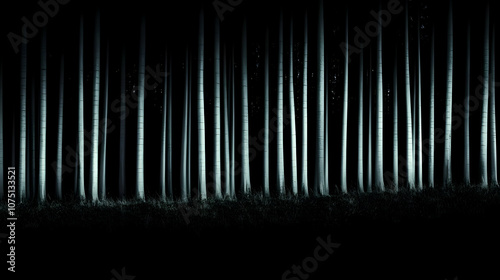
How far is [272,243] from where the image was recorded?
3.78m

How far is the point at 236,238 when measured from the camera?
400 cm

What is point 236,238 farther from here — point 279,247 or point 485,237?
point 485,237

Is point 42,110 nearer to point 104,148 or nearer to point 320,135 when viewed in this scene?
point 104,148

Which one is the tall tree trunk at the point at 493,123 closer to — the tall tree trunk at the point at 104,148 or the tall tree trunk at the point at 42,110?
the tall tree trunk at the point at 104,148

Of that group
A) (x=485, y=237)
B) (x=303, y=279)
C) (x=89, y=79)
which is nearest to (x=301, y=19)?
(x=89, y=79)

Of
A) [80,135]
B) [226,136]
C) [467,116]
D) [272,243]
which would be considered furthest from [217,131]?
[467,116]

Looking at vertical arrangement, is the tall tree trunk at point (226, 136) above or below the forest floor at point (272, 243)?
above

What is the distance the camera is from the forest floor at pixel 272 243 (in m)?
3.17

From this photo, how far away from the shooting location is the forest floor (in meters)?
3.17

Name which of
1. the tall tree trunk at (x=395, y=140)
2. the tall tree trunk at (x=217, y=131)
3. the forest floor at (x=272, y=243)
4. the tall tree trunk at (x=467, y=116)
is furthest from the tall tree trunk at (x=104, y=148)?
the tall tree trunk at (x=467, y=116)

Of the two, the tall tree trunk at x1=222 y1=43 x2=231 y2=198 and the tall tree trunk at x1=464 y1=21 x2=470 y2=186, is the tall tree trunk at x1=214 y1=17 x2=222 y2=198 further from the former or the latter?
the tall tree trunk at x1=464 y1=21 x2=470 y2=186

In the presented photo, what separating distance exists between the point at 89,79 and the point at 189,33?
279cm

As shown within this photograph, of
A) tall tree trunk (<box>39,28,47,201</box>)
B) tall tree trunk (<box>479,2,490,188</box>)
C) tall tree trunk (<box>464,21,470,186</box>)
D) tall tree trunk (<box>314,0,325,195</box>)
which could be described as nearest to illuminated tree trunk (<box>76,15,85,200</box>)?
tall tree trunk (<box>39,28,47,201</box>)

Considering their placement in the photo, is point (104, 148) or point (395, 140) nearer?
point (104, 148)
